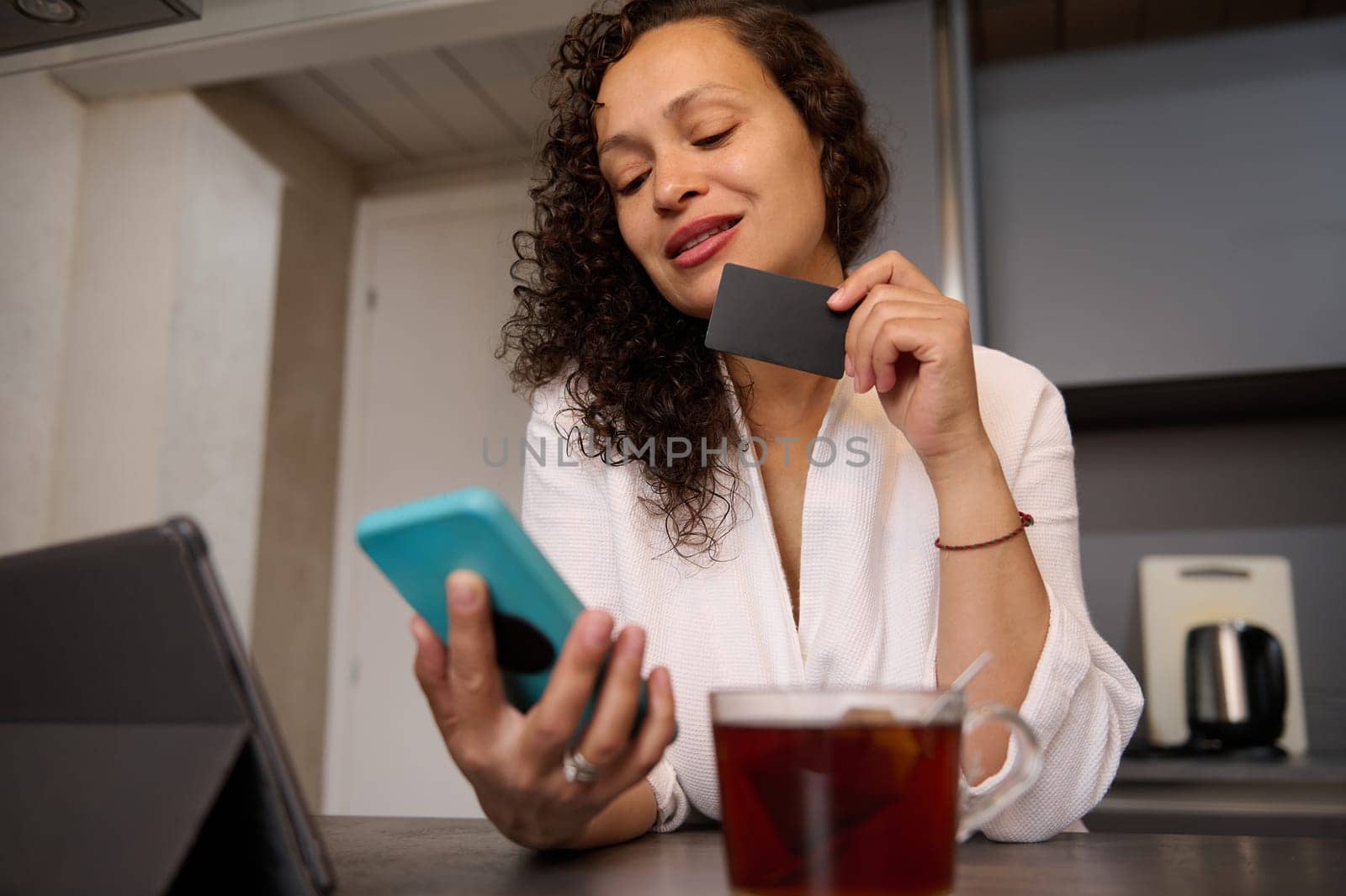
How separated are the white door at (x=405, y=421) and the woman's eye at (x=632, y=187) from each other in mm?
2061

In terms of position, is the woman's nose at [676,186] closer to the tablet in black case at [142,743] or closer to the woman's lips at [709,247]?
the woman's lips at [709,247]

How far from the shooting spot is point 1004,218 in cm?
226

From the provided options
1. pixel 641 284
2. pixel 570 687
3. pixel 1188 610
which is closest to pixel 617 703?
pixel 570 687

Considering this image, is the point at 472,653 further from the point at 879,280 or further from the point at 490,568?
the point at 879,280

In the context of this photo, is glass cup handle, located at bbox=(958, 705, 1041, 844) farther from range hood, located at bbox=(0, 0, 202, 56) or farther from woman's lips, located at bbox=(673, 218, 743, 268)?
range hood, located at bbox=(0, 0, 202, 56)

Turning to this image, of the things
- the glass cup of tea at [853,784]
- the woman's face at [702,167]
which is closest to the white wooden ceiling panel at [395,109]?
the woman's face at [702,167]

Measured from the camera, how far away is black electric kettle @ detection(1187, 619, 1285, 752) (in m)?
2.05

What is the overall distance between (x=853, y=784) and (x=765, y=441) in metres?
0.82

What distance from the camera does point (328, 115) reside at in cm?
321

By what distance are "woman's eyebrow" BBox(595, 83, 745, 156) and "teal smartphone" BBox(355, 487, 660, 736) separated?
2.28ft

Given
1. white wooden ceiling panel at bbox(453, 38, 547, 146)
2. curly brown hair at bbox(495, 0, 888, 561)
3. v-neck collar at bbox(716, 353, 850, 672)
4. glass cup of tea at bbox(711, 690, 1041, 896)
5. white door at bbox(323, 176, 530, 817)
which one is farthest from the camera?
white door at bbox(323, 176, 530, 817)

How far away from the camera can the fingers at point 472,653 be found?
45 cm

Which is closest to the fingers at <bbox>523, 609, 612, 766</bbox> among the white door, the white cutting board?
the white cutting board

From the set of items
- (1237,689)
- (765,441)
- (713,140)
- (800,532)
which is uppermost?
(713,140)
